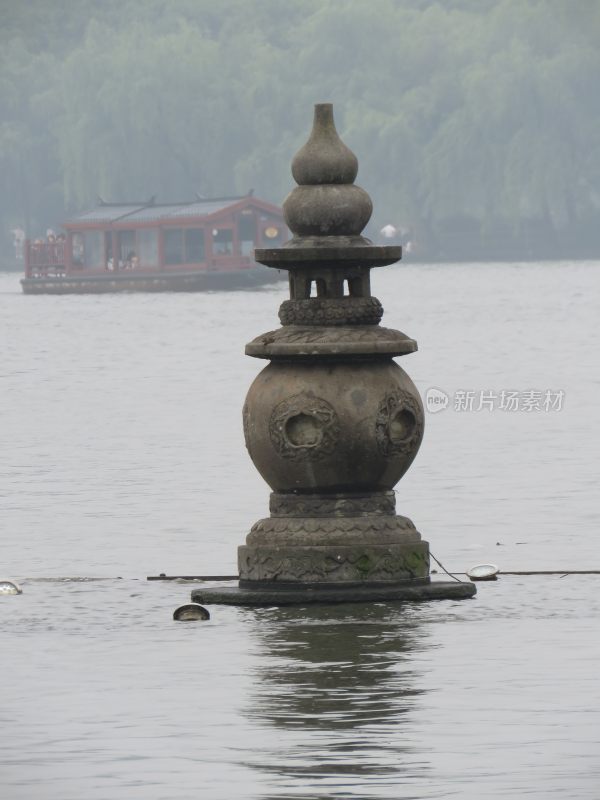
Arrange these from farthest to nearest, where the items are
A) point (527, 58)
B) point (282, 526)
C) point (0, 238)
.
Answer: point (0, 238) → point (527, 58) → point (282, 526)

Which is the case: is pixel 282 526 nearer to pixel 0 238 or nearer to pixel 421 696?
pixel 421 696

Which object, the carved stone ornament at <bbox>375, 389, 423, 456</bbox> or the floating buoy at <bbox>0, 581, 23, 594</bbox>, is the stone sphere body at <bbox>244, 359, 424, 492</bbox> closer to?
the carved stone ornament at <bbox>375, 389, 423, 456</bbox>

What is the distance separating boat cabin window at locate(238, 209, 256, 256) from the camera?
98.6 meters

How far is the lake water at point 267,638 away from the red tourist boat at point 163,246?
65183 mm

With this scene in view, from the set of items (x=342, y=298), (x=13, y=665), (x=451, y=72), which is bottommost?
(x=13, y=665)

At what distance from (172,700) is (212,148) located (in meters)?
113

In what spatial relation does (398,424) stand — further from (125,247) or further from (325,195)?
(125,247)

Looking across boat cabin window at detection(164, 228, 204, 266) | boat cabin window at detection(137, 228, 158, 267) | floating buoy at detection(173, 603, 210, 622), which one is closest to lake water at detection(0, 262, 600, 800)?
floating buoy at detection(173, 603, 210, 622)

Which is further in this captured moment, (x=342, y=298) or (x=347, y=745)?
(x=342, y=298)

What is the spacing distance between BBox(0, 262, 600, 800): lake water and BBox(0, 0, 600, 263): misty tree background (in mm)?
80927

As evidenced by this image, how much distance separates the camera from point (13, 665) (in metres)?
10.8

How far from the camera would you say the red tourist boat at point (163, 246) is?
99.1 m

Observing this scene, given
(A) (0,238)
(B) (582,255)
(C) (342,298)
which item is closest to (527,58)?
(B) (582,255)

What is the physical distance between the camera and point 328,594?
12.7 meters
